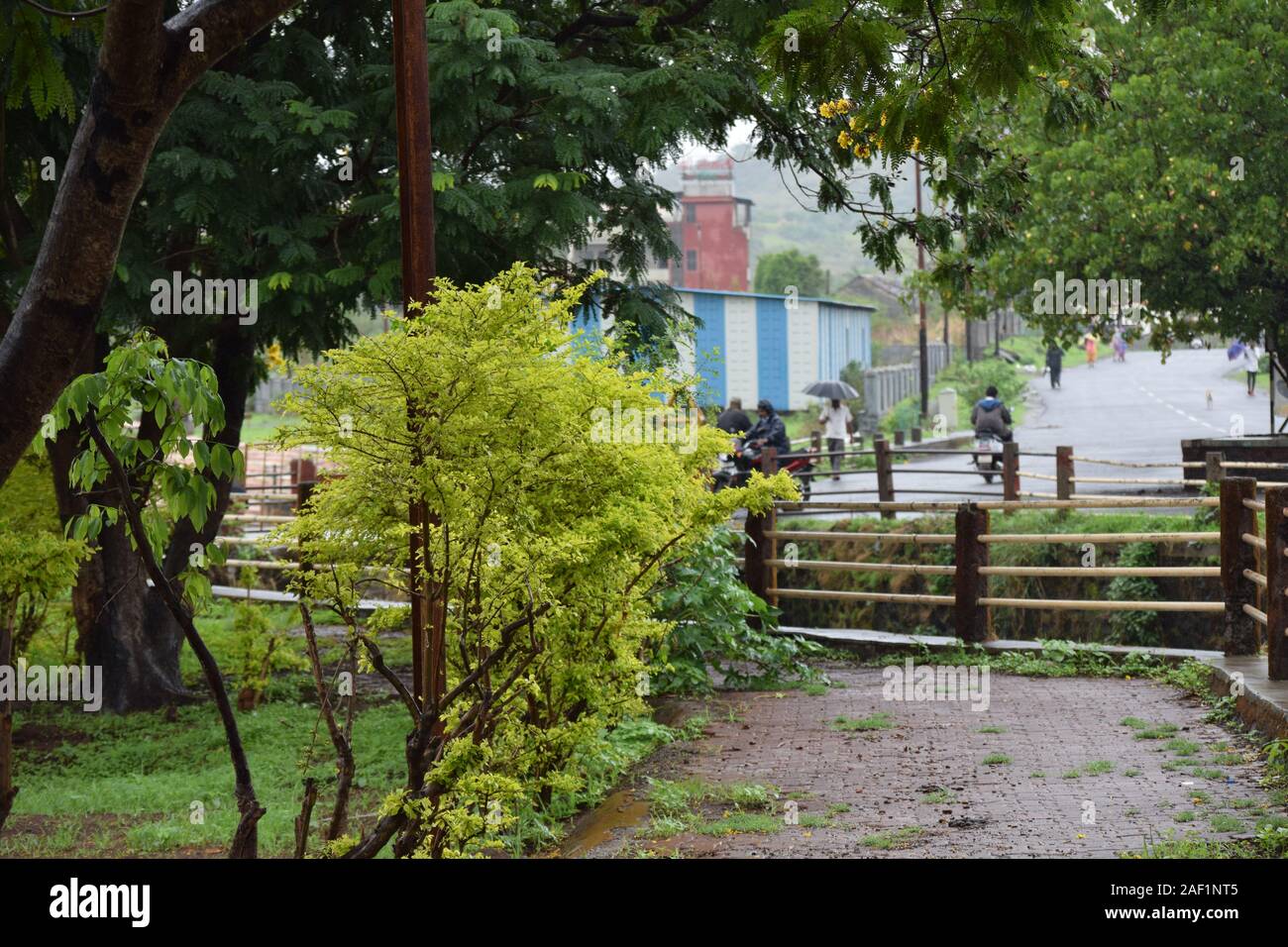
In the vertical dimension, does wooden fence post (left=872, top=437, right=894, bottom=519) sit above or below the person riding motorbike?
below

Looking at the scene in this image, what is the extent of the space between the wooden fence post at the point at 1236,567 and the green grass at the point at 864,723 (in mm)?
2940

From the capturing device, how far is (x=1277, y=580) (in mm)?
10211

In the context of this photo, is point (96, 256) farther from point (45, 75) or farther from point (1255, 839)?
point (1255, 839)

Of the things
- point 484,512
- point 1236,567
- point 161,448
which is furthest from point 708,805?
point 1236,567

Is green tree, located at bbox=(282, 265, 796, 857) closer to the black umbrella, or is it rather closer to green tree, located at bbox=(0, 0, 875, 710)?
green tree, located at bbox=(0, 0, 875, 710)

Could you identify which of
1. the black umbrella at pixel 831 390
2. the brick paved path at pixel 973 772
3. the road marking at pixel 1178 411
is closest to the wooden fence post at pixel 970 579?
the brick paved path at pixel 973 772

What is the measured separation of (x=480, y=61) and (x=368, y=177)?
1.53 m

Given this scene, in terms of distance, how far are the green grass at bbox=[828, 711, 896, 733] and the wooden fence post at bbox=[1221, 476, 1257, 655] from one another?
2.94m

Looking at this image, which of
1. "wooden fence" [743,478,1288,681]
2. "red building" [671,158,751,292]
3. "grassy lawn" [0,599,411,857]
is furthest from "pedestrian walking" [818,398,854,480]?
"red building" [671,158,751,292]

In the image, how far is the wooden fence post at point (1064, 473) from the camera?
19.7 metres

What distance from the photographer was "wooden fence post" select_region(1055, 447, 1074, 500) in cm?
1966

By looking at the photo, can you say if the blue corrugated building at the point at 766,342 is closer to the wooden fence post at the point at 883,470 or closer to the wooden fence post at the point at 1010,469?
the wooden fence post at the point at 883,470

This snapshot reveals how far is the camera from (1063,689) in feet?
38.7

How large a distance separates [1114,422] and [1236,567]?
26161 mm
